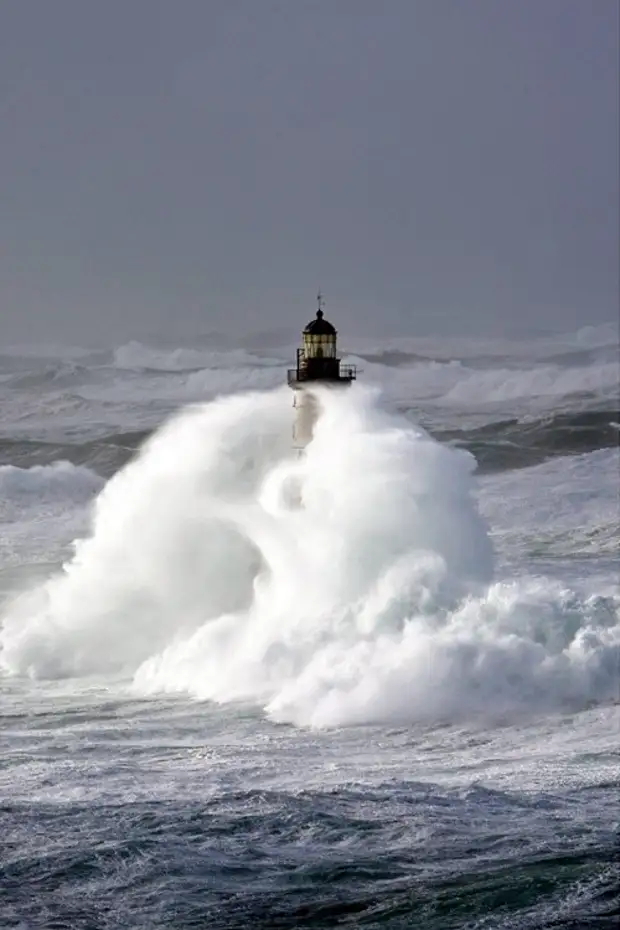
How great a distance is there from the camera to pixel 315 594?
1623 cm

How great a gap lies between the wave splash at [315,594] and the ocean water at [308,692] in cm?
3

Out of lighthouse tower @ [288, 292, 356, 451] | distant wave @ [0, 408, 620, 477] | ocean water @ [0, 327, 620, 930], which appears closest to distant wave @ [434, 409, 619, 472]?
distant wave @ [0, 408, 620, 477]

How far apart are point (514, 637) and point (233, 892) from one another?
5.49 metres

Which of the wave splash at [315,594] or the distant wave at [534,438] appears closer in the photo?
the wave splash at [315,594]

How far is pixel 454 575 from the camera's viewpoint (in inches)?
632

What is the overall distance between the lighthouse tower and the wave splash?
177mm

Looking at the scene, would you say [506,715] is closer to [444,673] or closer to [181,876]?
[444,673]

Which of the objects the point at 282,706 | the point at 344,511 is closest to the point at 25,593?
the point at 344,511

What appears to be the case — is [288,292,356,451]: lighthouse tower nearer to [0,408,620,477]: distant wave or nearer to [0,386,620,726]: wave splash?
[0,386,620,726]: wave splash

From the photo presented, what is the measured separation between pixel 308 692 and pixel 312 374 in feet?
15.0

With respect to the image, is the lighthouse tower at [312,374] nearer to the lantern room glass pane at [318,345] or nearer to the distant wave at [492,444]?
the lantern room glass pane at [318,345]

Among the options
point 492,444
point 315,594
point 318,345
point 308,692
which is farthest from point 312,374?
point 492,444

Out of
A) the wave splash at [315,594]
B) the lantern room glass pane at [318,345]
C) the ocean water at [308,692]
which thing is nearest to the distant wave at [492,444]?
the ocean water at [308,692]

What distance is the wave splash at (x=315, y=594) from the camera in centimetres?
1441
